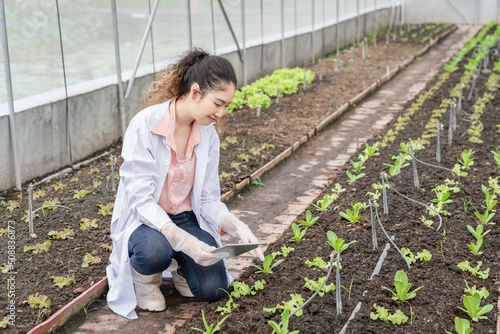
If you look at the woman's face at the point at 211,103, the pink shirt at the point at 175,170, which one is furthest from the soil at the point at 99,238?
the woman's face at the point at 211,103

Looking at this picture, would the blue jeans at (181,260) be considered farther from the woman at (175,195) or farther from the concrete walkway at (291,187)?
the concrete walkway at (291,187)

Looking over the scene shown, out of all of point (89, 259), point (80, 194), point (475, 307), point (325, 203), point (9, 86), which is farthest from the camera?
point (9, 86)

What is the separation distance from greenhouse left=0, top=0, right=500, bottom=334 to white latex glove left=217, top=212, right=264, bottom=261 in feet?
0.06

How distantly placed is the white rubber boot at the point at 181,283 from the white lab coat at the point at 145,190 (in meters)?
0.25

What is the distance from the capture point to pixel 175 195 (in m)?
3.18

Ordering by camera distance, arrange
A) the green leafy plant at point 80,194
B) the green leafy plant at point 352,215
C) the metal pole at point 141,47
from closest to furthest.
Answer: the green leafy plant at point 352,215 < the green leafy plant at point 80,194 < the metal pole at point 141,47

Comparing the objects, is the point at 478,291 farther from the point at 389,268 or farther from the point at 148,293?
the point at 148,293

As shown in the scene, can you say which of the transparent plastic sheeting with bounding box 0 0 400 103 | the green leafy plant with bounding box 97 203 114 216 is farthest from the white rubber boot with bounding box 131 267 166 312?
the transparent plastic sheeting with bounding box 0 0 400 103

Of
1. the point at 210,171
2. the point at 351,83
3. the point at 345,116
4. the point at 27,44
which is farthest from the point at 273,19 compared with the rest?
the point at 210,171

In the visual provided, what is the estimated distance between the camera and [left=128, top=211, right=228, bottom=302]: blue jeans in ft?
9.66

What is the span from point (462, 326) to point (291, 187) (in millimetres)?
2749

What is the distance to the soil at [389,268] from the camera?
2797 mm

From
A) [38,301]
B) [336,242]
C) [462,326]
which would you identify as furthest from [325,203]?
[38,301]

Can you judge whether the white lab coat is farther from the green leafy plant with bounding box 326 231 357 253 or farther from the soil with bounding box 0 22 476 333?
the green leafy plant with bounding box 326 231 357 253
